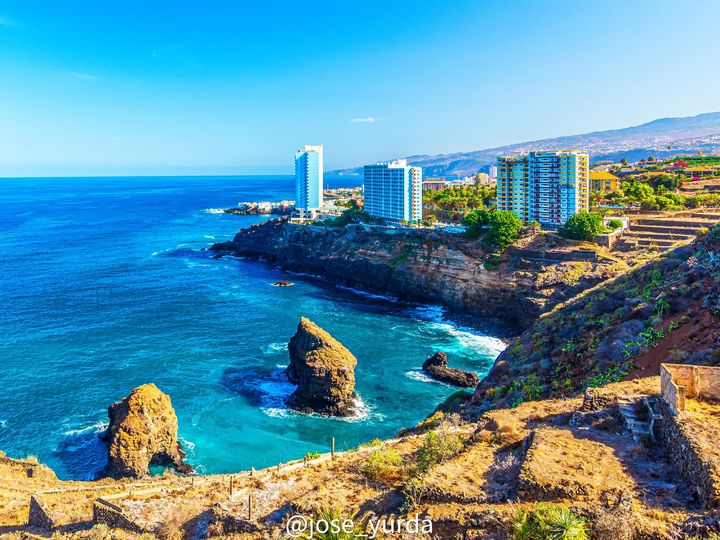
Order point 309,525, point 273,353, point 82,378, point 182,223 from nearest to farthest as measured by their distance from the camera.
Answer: point 309,525
point 82,378
point 273,353
point 182,223

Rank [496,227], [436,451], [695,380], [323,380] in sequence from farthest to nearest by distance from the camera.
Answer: [496,227] < [323,380] < [436,451] < [695,380]

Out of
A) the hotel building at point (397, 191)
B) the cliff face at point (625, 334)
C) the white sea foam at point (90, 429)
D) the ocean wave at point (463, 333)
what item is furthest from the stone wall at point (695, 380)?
the hotel building at point (397, 191)

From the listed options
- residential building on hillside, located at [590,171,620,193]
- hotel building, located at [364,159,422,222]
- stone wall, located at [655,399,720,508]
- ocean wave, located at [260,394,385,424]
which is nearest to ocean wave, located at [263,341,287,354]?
ocean wave, located at [260,394,385,424]

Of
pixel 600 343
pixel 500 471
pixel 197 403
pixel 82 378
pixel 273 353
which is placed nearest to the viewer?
pixel 500 471

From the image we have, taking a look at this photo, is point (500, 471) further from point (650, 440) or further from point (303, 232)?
point (303, 232)

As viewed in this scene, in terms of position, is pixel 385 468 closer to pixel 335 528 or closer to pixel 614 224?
pixel 335 528

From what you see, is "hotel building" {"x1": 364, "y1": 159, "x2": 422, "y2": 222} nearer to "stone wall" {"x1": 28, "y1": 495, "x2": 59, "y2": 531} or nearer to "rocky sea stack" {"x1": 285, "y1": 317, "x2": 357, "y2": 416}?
"rocky sea stack" {"x1": 285, "y1": 317, "x2": 357, "y2": 416}

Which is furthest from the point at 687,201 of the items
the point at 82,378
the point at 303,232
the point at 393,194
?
the point at 82,378

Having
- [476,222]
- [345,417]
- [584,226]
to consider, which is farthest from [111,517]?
[476,222]
